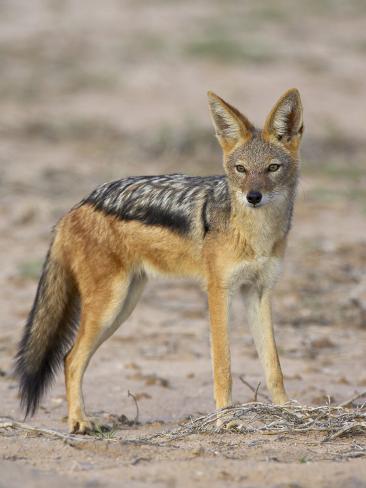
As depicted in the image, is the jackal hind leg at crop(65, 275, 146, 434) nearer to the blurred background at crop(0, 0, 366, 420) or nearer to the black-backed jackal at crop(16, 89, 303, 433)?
the black-backed jackal at crop(16, 89, 303, 433)

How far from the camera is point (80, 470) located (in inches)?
178

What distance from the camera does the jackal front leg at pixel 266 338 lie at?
6098mm

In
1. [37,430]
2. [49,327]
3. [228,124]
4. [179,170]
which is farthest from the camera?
[179,170]

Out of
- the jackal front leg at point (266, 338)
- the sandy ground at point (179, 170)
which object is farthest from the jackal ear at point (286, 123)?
the sandy ground at point (179, 170)

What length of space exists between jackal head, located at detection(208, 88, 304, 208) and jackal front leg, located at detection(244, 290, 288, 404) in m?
0.64

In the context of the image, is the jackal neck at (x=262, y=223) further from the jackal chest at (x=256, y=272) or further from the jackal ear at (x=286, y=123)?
the jackal ear at (x=286, y=123)

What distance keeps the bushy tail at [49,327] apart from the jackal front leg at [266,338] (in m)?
1.11

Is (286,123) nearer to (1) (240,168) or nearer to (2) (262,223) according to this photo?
(1) (240,168)

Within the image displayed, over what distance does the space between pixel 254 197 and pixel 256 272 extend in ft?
1.63

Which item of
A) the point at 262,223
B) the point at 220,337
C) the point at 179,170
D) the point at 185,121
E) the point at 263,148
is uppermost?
the point at 263,148

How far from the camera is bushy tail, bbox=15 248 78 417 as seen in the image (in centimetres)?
629

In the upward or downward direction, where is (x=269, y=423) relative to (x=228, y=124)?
downward

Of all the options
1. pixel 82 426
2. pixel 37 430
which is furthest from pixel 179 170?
pixel 37 430

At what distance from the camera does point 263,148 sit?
6.07 metres
